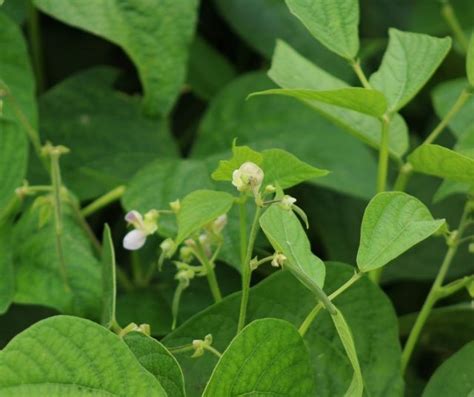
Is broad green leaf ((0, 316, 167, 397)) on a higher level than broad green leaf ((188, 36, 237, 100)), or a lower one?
higher

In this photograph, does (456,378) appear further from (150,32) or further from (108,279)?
(150,32)

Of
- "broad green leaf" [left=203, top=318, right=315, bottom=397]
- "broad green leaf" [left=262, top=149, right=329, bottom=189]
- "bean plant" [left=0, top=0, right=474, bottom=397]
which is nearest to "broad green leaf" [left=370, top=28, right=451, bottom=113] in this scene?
"bean plant" [left=0, top=0, right=474, bottom=397]

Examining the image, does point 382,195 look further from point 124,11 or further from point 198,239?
point 124,11

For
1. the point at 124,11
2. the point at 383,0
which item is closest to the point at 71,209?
the point at 124,11

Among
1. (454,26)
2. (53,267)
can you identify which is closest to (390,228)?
(53,267)

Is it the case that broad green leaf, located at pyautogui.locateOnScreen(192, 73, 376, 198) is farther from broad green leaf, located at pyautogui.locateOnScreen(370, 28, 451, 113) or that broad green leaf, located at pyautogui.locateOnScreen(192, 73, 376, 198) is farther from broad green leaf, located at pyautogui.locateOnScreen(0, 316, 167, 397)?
broad green leaf, located at pyautogui.locateOnScreen(0, 316, 167, 397)

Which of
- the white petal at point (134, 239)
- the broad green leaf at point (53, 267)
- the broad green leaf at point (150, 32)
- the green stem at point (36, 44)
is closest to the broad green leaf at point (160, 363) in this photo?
the white petal at point (134, 239)
